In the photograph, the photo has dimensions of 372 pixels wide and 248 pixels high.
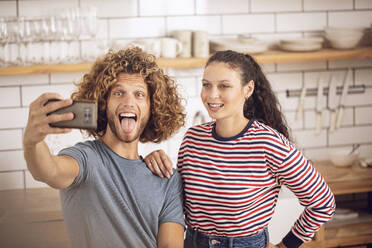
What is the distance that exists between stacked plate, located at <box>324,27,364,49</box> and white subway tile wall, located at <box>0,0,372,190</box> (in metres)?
0.14

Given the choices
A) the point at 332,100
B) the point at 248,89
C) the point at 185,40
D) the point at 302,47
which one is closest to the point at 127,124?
the point at 248,89

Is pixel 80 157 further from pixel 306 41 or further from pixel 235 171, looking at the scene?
pixel 306 41

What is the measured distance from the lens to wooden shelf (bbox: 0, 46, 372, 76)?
2436mm

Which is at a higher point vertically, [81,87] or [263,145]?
[81,87]

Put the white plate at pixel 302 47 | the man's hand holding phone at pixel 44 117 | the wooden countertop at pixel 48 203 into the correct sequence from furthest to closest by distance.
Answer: the white plate at pixel 302 47 < the wooden countertop at pixel 48 203 < the man's hand holding phone at pixel 44 117

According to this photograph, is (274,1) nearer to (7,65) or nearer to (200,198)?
(7,65)

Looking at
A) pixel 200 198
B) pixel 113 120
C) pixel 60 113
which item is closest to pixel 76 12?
pixel 113 120

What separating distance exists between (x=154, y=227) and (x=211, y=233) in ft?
0.59

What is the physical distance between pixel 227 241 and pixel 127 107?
48 cm

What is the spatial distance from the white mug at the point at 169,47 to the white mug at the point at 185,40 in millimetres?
42

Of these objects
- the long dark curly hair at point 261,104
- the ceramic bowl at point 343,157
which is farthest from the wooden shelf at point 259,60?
the long dark curly hair at point 261,104

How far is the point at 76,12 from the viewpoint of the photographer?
2469mm

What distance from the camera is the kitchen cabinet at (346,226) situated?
261cm

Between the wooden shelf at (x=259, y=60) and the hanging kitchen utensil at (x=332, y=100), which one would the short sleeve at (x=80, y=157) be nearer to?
the wooden shelf at (x=259, y=60)
